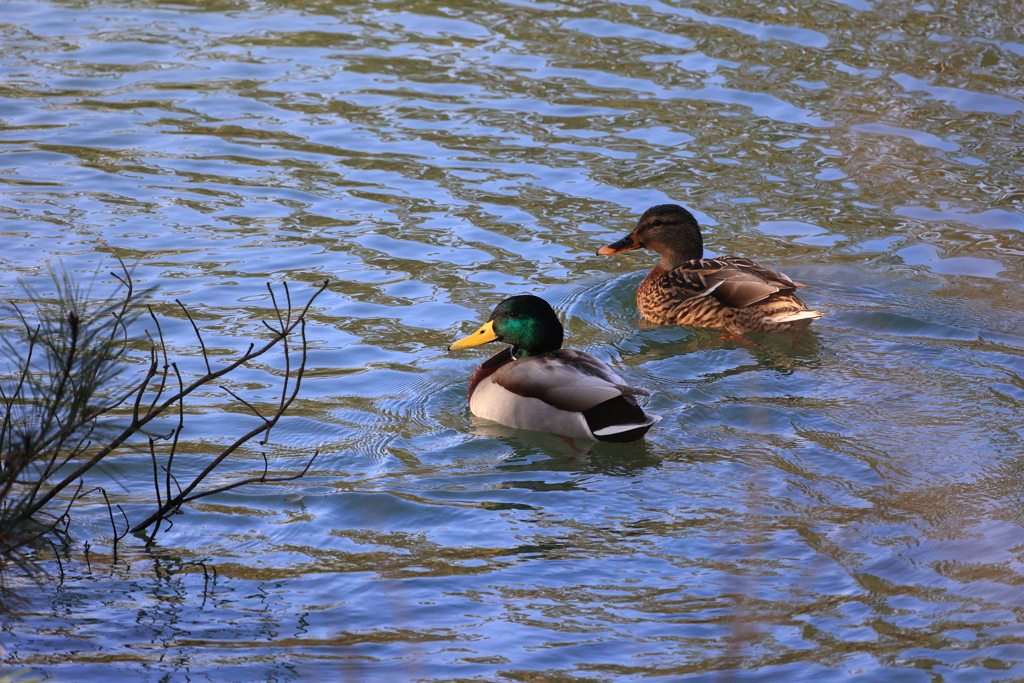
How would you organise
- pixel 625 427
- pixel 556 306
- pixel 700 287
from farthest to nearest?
1. pixel 556 306
2. pixel 700 287
3. pixel 625 427

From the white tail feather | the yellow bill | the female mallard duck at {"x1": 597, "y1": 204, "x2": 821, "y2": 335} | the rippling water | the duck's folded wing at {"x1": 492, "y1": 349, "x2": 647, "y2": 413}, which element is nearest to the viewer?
the rippling water

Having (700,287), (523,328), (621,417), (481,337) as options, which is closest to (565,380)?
(621,417)

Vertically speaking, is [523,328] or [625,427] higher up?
[523,328]

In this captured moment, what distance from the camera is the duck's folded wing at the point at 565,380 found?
21.5 ft

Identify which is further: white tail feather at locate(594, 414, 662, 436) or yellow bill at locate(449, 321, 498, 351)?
yellow bill at locate(449, 321, 498, 351)

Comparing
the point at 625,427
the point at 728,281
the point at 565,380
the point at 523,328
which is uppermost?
the point at 728,281

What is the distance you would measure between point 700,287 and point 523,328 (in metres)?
1.74

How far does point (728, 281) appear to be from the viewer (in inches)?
319

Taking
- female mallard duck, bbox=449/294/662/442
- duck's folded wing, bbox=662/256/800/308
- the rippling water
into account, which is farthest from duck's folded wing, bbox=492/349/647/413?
duck's folded wing, bbox=662/256/800/308

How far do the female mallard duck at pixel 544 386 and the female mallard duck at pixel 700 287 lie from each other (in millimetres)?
1447

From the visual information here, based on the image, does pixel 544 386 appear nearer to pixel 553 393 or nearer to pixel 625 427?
pixel 553 393

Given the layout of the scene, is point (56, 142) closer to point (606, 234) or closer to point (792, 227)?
point (606, 234)

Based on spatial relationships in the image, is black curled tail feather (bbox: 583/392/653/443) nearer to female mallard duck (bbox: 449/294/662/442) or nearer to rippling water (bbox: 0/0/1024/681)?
female mallard duck (bbox: 449/294/662/442)

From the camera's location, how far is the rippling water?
464 cm
